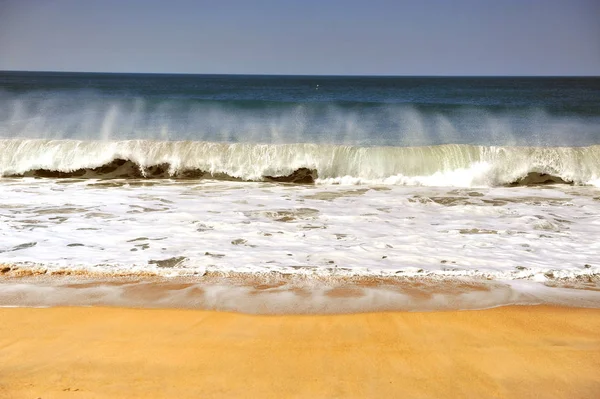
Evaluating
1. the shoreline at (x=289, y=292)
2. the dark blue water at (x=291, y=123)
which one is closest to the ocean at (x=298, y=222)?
the shoreline at (x=289, y=292)

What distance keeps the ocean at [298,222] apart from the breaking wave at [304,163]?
0.15ft

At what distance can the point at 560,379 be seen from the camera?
358 centimetres

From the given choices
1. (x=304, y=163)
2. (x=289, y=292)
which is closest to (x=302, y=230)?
(x=289, y=292)

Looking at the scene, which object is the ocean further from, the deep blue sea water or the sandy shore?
the sandy shore

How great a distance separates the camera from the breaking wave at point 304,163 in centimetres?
1288

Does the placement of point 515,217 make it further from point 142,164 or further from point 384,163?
point 142,164

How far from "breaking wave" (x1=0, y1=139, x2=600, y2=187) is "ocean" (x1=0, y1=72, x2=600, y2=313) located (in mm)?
46

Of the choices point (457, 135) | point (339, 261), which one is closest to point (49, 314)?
point (339, 261)

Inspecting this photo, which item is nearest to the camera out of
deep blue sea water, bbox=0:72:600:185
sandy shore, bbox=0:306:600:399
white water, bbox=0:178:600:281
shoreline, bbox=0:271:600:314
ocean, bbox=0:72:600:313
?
sandy shore, bbox=0:306:600:399

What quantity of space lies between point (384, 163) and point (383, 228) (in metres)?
6.27

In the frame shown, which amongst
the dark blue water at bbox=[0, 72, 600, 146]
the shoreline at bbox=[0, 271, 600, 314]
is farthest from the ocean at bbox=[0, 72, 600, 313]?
the dark blue water at bbox=[0, 72, 600, 146]

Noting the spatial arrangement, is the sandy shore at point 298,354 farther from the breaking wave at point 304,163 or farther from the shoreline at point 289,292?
the breaking wave at point 304,163

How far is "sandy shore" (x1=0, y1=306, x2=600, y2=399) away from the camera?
3.43 meters

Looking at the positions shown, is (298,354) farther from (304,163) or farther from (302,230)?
(304,163)
